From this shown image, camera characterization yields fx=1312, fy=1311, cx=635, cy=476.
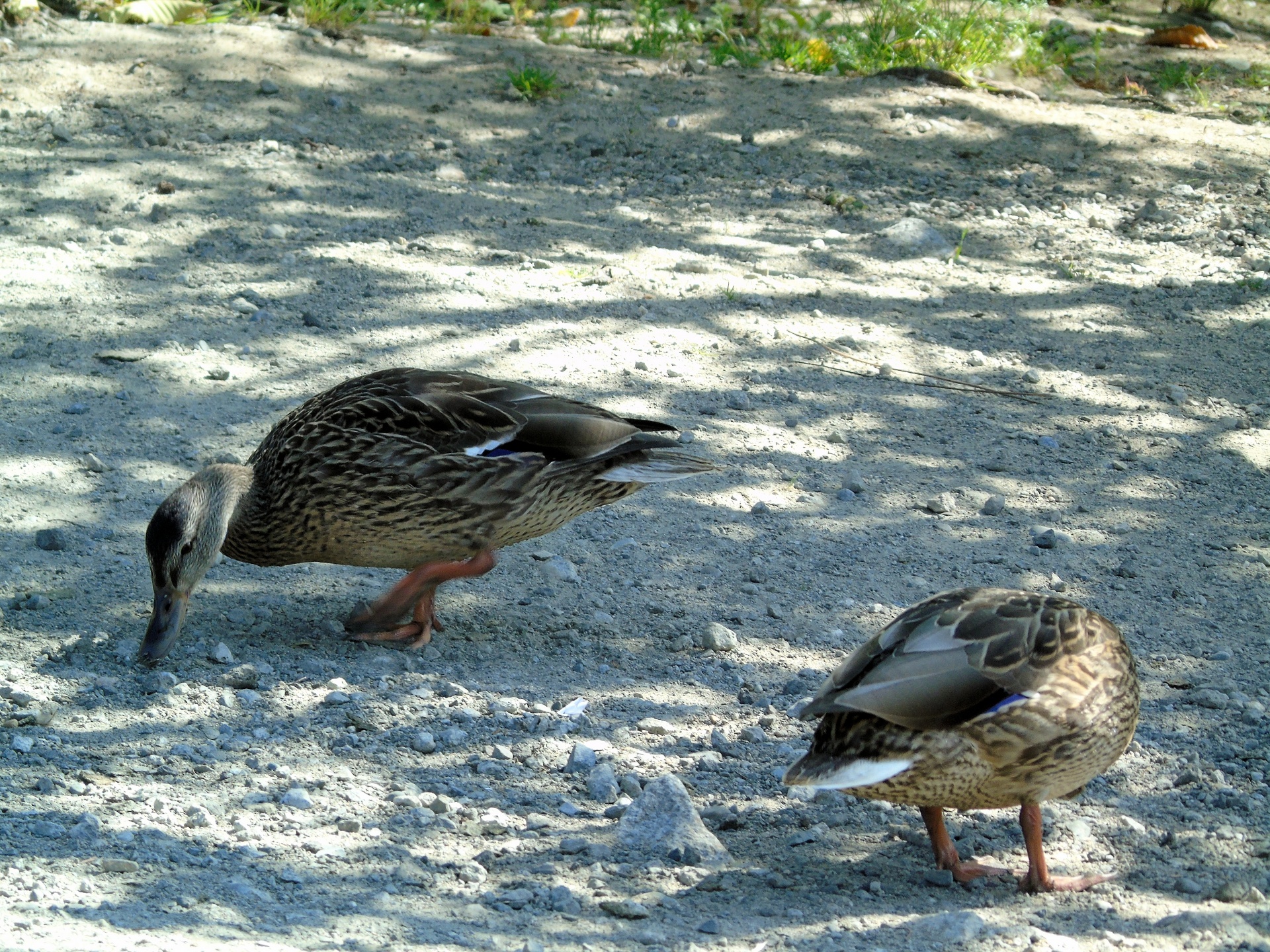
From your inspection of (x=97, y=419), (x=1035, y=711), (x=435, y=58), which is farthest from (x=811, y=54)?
(x=1035, y=711)

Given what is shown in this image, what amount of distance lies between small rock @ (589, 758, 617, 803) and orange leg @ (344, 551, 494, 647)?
1.10 m

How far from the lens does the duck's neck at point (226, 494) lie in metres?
4.50

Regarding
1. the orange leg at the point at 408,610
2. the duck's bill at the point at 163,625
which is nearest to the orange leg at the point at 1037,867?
the orange leg at the point at 408,610

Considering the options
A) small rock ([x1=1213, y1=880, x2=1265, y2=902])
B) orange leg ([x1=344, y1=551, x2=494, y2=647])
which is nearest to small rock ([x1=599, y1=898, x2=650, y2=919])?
small rock ([x1=1213, y1=880, x2=1265, y2=902])

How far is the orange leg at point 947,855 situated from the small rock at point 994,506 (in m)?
2.40

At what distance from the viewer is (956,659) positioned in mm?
3350

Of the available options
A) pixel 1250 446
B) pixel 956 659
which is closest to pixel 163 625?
pixel 956 659

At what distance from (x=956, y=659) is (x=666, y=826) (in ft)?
2.98

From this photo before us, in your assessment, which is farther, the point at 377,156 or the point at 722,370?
the point at 377,156

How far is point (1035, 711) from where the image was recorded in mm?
3316

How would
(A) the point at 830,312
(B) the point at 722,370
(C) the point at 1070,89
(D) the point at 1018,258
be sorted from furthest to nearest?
(C) the point at 1070,89 → (D) the point at 1018,258 → (A) the point at 830,312 → (B) the point at 722,370

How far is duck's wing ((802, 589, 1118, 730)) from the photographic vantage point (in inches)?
128

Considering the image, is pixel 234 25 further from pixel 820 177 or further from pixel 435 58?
pixel 820 177

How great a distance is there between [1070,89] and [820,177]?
9.66ft
